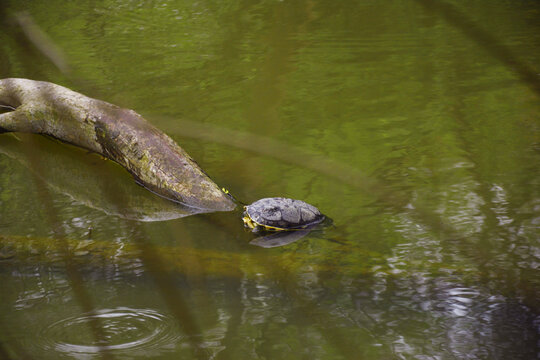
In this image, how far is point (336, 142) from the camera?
16.2ft

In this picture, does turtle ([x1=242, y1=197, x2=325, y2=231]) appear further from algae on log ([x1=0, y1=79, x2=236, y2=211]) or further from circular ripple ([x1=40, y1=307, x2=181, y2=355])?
circular ripple ([x1=40, y1=307, x2=181, y2=355])

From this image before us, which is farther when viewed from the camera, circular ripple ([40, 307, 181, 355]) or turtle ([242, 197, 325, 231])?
turtle ([242, 197, 325, 231])

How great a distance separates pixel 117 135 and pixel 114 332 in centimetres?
222

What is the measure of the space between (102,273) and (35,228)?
925 mm

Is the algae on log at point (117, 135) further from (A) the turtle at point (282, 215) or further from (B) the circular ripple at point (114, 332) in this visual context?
(B) the circular ripple at point (114, 332)

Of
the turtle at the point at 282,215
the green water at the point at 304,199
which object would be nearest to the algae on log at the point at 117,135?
the green water at the point at 304,199

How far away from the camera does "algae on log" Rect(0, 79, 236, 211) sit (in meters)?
4.17

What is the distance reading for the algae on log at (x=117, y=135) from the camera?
164 inches

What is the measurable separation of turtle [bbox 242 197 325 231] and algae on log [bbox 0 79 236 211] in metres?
0.38

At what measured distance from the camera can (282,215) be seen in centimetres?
360

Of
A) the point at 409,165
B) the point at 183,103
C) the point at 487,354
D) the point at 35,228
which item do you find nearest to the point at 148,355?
the point at 487,354

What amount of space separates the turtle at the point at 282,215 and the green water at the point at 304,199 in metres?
0.13

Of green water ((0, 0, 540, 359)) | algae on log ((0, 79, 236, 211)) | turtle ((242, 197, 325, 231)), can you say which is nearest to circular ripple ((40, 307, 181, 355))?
green water ((0, 0, 540, 359))

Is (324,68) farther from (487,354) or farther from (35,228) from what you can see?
(487,354)
